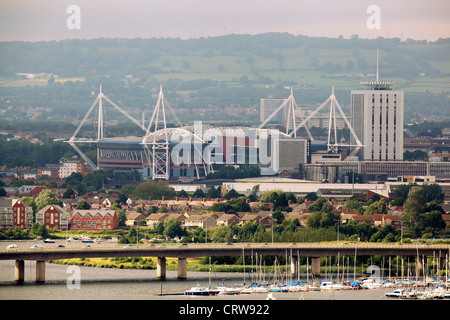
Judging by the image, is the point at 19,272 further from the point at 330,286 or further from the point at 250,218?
the point at 250,218

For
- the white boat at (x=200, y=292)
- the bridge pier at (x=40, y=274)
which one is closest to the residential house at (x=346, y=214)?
the bridge pier at (x=40, y=274)

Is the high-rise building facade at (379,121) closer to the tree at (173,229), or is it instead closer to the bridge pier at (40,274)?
the tree at (173,229)

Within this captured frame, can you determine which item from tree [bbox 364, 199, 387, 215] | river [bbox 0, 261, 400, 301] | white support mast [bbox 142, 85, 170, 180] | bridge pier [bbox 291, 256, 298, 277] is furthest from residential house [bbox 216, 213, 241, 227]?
white support mast [bbox 142, 85, 170, 180]

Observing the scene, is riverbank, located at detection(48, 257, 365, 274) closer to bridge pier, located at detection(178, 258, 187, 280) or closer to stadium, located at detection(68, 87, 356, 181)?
bridge pier, located at detection(178, 258, 187, 280)

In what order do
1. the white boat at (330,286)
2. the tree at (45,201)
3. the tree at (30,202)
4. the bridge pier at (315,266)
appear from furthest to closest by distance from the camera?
the tree at (45,201), the tree at (30,202), the bridge pier at (315,266), the white boat at (330,286)

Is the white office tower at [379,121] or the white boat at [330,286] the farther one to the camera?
the white office tower at [379,121]

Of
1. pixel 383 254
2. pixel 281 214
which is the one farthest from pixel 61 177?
pixel 383 254

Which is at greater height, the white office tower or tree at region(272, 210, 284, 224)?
the white office tower
